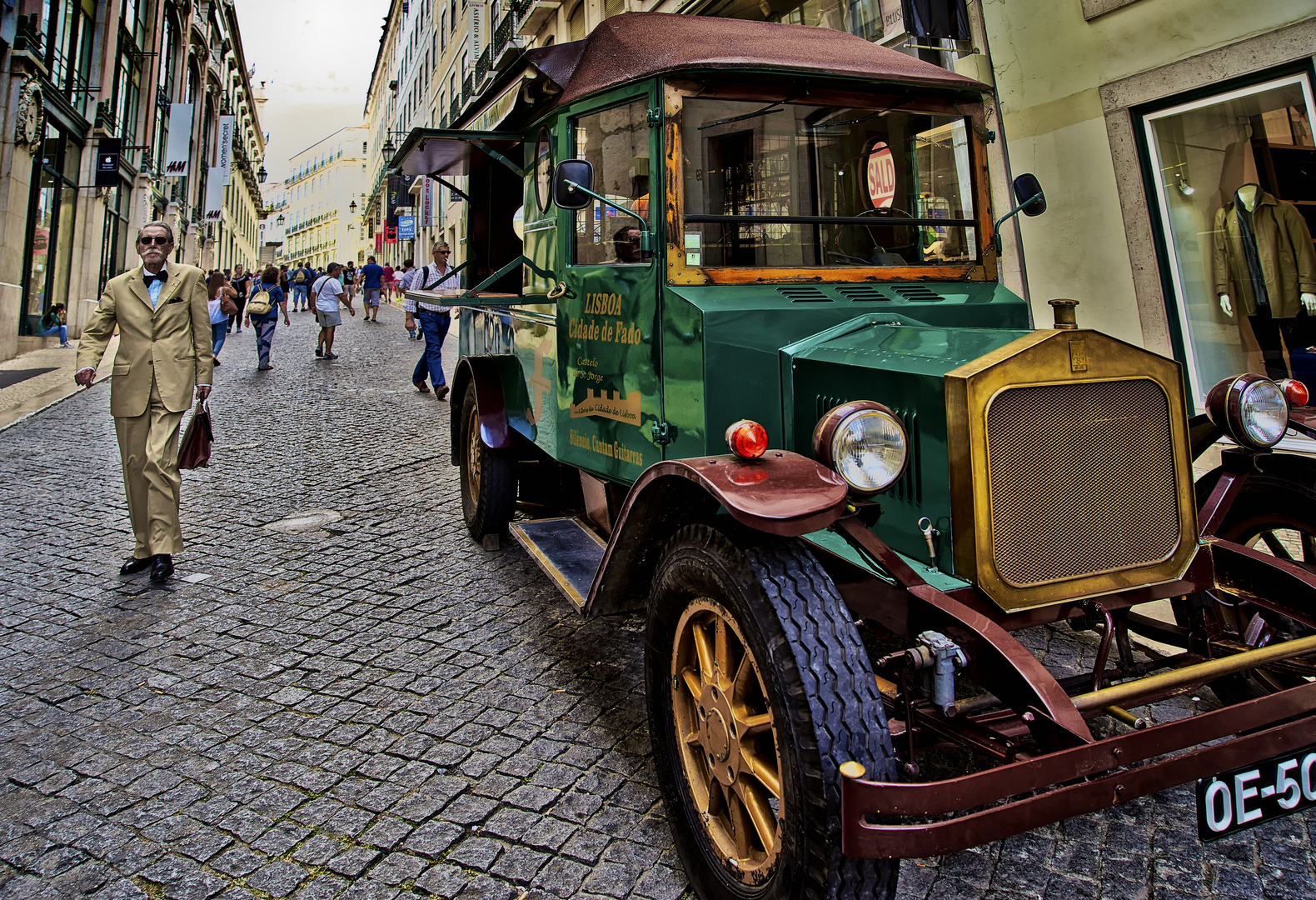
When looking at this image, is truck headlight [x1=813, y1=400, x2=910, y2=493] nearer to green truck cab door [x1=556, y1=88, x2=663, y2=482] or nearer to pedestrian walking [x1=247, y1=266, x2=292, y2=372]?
green truck cab door [x1=556, y1=88, x2=663, y2=482]

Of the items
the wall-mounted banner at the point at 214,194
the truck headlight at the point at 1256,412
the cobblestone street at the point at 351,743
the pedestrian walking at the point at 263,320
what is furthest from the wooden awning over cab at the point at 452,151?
the wall-mounted banner at the point at 214,194

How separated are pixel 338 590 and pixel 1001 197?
5.51 m

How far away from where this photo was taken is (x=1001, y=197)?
6.76m

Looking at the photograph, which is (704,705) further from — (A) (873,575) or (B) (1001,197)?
(B) (1001,197)

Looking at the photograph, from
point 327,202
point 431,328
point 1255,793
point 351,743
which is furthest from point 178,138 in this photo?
point 327,202

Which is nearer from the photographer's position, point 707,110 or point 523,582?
point 707,110

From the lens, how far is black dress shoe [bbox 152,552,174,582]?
471 centimetres

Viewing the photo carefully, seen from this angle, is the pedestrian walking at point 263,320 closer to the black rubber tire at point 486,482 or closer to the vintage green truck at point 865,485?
the black rubber tire at point 486,482

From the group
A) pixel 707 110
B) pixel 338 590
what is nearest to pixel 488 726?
pixel 338 590

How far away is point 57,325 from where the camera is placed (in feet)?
56.1

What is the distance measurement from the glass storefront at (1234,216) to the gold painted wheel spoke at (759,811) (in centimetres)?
496

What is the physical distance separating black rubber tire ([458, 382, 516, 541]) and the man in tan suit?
150 cm

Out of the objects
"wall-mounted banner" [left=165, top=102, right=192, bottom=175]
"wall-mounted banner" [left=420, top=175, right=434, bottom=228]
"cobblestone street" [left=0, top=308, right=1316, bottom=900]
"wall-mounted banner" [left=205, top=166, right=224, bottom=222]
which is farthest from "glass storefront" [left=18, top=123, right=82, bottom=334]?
"wall-mounted banner" [left=205, top=166, right=224, bottom=222]

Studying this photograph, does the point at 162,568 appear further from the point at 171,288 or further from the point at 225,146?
the point at 225,146
